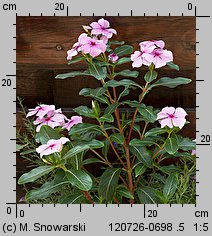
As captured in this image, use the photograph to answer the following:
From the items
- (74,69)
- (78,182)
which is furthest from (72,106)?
(78,182)

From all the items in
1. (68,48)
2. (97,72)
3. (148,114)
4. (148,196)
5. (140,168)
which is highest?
(68,48)

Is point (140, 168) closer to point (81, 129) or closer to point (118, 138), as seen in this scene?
point (118, 138)

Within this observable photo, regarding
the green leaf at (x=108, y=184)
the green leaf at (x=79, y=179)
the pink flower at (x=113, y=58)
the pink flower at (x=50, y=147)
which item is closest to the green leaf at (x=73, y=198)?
the green leaf at (x=108, y=184)

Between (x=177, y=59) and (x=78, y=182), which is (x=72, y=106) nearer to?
(x=177, y=59)

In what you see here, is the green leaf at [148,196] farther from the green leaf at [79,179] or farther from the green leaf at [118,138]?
the green leaf at [79,179]

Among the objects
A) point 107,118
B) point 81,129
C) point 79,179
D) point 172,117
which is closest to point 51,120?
point 81,129

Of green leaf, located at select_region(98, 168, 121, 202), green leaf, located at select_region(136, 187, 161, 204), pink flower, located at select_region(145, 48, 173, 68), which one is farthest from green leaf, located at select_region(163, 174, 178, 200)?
pink flower, located at select_region(145, 48, 173, 68)
